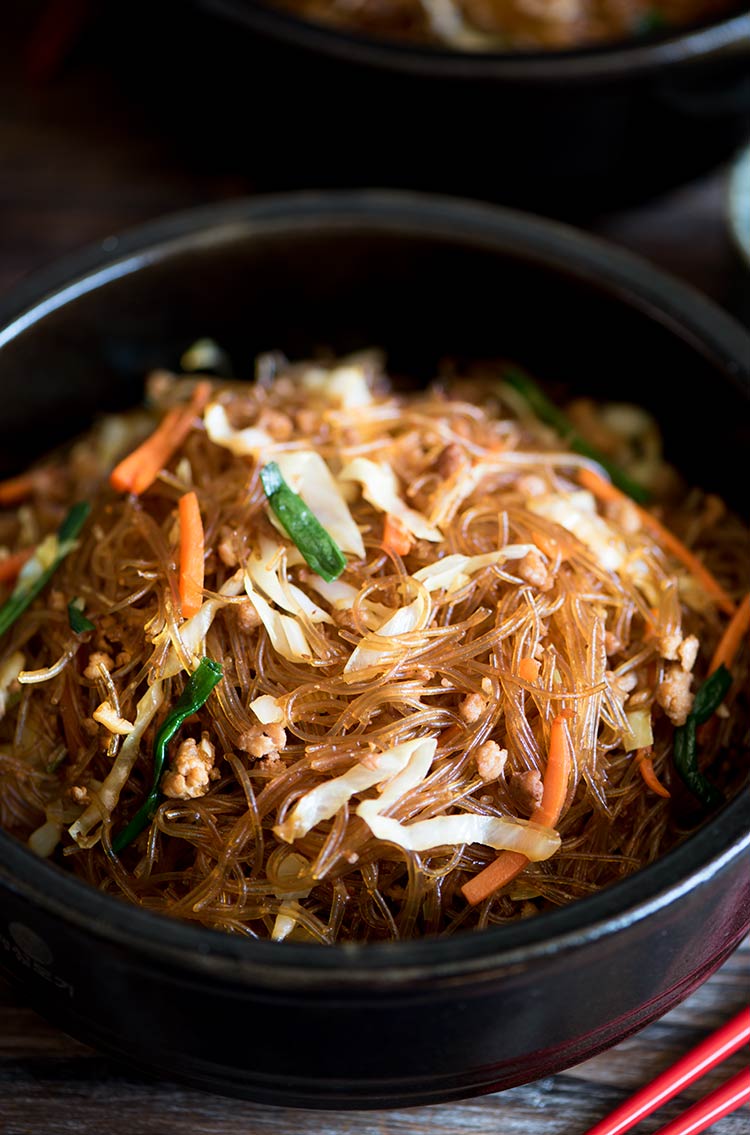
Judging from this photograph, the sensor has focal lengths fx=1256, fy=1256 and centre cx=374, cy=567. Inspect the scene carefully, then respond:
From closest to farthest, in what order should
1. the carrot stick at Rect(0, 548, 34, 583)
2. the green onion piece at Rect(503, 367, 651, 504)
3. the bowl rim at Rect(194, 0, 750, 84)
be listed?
the carrot stick at Rect(0, 548, 34, 583) → the green onion piece at Rect(503, 367, 651, 504) → the bowl rim at Rect(194, 0, 750, 84)

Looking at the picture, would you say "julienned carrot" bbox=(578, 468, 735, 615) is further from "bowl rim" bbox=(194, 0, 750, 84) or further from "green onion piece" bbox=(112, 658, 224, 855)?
"bowl rim" bbox=(194, 0, 750, 84)

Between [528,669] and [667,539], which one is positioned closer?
[528,669]

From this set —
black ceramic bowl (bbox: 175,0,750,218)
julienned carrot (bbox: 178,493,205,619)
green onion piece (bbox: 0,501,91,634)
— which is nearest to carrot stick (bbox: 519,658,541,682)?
julienned carrot (bbox: 178,493,205,619)

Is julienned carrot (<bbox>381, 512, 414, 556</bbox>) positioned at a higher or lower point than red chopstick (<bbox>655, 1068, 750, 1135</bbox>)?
higher

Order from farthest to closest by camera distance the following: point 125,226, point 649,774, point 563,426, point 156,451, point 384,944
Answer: point 125,226 < point 563,426 < point 156,451 < point 649,774 < point 384,944

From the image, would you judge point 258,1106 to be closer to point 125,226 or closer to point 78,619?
point 78,619

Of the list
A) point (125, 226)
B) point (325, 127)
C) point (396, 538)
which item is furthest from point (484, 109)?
point (396, 538)

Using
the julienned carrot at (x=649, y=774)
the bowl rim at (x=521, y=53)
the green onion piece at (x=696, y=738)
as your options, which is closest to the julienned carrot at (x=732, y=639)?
the green onion piece at (x=696, y=738)

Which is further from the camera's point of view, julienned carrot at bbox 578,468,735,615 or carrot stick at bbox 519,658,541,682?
julienned carrot at bbox 578,468,735,615
